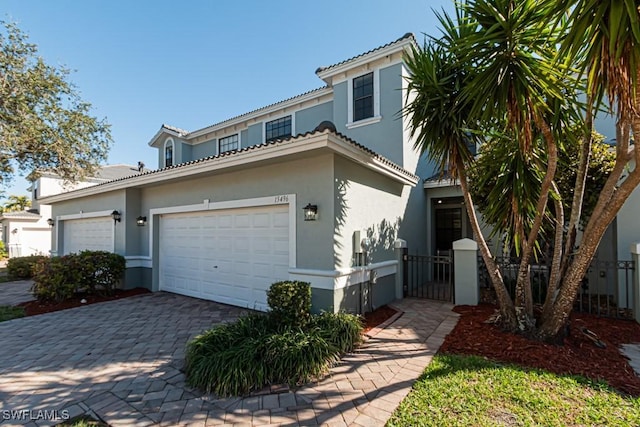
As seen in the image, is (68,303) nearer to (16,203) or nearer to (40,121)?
(40,121)

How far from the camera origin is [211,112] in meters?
15.8

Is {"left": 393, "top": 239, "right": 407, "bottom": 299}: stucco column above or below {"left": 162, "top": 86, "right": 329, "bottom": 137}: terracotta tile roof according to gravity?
below

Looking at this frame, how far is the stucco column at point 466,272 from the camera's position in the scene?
741 cm

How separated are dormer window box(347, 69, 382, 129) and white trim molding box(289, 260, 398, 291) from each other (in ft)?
19.2

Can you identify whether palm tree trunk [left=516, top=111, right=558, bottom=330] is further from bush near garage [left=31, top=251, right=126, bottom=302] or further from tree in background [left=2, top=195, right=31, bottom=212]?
tree in background [left=2, top=195, right=31, bottom=212]

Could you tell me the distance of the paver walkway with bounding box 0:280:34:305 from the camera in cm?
914

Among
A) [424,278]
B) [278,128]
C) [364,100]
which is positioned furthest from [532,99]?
[278,128]

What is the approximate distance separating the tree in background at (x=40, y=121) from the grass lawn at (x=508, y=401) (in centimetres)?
1722

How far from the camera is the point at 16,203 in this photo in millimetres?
34812

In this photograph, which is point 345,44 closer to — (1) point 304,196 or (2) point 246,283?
(1) point 304,196

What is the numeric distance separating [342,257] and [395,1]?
7698mm

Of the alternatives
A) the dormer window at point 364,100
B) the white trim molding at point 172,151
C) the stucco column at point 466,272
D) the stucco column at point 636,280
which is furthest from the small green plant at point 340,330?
the white trim molding at point 172,151

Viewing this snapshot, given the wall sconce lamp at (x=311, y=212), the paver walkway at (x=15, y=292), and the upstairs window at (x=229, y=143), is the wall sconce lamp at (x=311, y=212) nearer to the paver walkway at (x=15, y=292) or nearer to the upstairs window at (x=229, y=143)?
the paver walkway at (x=15, y=292)

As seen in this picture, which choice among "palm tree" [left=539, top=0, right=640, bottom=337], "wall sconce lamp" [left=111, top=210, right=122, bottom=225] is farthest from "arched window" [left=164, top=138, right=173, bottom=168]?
"palm tree" [left=539, top=0, right=640, bottom=337]
